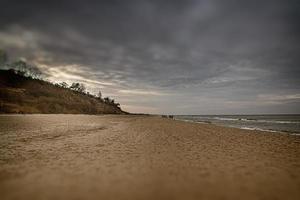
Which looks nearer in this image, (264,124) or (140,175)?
(140,175)

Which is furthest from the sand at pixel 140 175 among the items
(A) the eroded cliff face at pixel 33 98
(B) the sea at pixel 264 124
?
(A) the eroded cliff face at pixel 33 98

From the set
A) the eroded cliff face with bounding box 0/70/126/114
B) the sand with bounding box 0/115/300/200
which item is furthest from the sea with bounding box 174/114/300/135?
the eroded cliff face with bounding box 0/70/126/114

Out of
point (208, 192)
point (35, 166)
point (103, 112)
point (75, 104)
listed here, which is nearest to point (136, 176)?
point (208, 192)

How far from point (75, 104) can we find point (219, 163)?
68.0 meters

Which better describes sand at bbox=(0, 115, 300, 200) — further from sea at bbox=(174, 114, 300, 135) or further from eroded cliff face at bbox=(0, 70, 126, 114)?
eroded cliff face at bbox=(0, 70, 126, 114)

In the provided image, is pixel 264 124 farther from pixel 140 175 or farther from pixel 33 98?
pixel 33 98

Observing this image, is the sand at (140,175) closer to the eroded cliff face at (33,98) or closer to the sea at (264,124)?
the sea at (264,124)

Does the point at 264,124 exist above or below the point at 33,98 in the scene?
below

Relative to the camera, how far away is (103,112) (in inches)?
3376

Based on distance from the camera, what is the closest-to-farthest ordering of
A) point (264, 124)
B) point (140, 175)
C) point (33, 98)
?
1. point (140, 175)
2. point (264, 124)
3. point (33, 98)

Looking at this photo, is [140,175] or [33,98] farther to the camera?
[33,98]

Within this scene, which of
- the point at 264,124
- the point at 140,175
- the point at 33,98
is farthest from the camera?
the point at 33,98

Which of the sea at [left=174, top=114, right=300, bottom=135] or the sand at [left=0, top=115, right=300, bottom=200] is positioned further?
the sea at [left=174, top=114, right=300, bottom=135]

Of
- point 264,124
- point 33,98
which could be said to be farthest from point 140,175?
point 33,98
